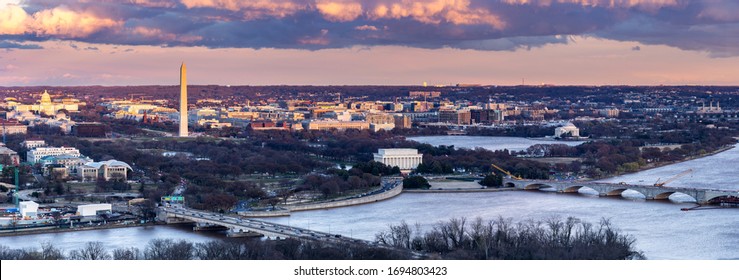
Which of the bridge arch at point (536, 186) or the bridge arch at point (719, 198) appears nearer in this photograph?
the bridge arch at point (719, 198)

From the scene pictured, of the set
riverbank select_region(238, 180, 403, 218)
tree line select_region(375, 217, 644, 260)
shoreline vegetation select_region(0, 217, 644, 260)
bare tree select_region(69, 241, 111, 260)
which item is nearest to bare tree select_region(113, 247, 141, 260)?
shoreline vegetation select_region(0, 217, 644, 260)

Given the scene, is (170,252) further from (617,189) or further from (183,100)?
(183,100)

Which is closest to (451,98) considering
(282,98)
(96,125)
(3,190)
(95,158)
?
(282,98)

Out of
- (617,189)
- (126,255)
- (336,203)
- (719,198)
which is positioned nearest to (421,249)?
(126,255)

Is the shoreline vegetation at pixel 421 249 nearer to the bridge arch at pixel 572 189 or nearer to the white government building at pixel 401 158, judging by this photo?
the bridge arch at pixel 572 189

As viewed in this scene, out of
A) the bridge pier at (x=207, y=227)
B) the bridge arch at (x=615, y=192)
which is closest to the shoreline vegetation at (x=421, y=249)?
the bridge pier at (x=207, y=227)

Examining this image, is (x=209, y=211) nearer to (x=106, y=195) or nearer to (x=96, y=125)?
(x=106, y=195)

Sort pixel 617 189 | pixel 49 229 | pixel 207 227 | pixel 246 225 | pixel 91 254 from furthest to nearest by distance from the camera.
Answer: pixel 617 189 → pixel 207 227 → pixel 49 229 → pixel 246 225 → pixel 91 254
